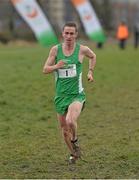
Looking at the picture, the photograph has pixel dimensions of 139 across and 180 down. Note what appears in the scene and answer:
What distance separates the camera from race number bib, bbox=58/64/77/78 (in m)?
8.24

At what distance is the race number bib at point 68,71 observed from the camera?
27.0 ft

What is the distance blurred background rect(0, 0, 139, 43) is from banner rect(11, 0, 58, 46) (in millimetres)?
23186

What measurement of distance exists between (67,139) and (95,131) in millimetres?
2937

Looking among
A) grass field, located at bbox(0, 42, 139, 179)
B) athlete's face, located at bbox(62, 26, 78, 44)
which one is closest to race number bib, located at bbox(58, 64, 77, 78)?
athlete's face, located at bbox(62, 26, 78, 44)

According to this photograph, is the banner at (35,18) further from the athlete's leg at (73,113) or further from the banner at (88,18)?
the athlete's leg at (73,113)

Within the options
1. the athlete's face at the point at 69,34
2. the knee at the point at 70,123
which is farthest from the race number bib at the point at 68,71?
the knee at the point at 70,123

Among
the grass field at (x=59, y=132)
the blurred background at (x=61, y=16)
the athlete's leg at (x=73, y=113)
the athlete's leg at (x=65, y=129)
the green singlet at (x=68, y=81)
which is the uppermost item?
the green singlet at (x=68, y=81)

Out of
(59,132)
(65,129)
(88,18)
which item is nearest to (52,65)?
(65,129)

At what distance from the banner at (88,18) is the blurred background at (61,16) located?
17.1m

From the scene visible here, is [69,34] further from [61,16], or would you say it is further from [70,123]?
[61,16]

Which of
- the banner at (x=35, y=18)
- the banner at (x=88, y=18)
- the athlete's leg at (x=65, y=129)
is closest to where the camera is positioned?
the athlete's leg at (x=65, y=129)

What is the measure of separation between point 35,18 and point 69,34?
73.3 ft

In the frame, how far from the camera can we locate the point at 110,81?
69.5ft

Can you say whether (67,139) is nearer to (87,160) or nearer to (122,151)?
(87,160)
